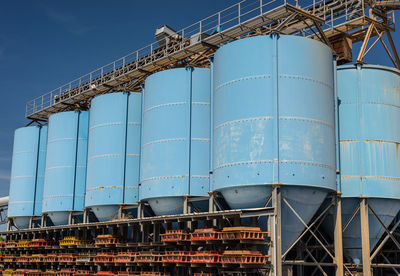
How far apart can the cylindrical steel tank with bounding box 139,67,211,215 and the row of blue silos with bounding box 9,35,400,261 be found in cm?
6

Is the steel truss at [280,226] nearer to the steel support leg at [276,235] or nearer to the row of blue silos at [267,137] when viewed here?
the steel support leg at [276,235]

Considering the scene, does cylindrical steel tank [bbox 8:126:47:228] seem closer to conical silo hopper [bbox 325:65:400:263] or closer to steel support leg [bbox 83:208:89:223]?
steel support leg [bbox 83:208:89:223]

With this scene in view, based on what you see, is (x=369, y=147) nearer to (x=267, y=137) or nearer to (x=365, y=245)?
(x=365, y=245)

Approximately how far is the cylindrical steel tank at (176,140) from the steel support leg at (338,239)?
8182 mm

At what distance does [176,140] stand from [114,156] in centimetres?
Answer: 751

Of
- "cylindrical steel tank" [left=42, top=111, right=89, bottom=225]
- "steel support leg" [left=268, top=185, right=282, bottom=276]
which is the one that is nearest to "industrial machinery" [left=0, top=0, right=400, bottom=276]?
"steel support leg" [left=268, top=185, right=282, bottom=276]

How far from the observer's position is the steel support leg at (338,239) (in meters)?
28.8

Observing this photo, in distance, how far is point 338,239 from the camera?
29047 mm

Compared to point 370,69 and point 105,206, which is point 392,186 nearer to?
point 370,69

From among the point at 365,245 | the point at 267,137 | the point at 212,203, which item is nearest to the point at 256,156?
the point at 267,137

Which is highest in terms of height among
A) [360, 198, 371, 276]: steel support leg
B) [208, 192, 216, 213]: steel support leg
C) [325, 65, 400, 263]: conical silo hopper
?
[325, 65, 400, 263]: conical silo hopper

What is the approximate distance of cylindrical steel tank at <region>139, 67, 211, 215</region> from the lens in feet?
109

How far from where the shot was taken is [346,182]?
30.7 meters

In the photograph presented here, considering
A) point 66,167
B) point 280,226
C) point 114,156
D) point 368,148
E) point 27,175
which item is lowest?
point 280,226
